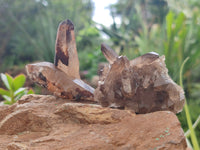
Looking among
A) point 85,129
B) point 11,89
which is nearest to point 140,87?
point 85,129

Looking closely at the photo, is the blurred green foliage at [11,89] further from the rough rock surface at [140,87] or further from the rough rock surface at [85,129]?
the rough rock surface at [140,87]

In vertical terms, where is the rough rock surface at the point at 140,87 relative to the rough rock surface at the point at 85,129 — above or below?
above

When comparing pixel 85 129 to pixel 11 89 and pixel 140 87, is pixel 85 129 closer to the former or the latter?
pixel 140 87

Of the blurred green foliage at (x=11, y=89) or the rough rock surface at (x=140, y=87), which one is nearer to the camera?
the rough rock surface at (x=140, y=87)

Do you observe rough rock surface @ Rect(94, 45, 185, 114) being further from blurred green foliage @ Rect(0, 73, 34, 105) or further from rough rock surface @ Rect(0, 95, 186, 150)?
blurred green foliage @ Rect(0, 73, 34, 105)

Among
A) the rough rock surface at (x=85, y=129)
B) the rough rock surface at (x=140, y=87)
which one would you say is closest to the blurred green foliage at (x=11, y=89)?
the rough rock surface at (x=85, y=129)

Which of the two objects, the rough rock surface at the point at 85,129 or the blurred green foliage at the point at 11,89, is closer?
the rough rock surface at the point at 85,129

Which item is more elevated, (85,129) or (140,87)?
(140,87)

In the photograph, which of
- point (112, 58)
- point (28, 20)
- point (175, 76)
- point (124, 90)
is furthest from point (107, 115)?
point (28, 20)

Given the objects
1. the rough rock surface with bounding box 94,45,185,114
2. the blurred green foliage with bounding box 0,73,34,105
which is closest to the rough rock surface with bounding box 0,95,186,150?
the rough rock surface with bounding box 94,45,185,114
